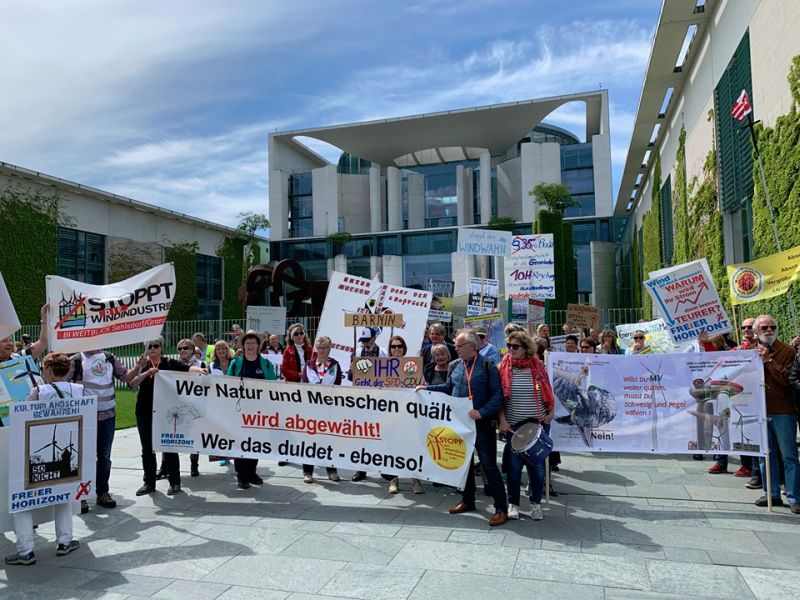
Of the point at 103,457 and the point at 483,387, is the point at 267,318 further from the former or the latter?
the point at 483,387

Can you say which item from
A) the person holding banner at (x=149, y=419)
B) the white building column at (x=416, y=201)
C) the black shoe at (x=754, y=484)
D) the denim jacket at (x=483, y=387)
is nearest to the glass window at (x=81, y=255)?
the white building column at (x=416, y=201)

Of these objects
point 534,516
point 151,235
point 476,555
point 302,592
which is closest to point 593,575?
point 476,555

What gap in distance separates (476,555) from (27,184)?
3868 centimetres

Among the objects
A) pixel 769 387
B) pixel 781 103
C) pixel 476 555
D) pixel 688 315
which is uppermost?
pixel 781 103

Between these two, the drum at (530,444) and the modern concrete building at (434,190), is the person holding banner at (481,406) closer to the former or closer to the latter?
the drum at (530,444)

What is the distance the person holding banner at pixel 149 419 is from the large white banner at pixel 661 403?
4386 mm

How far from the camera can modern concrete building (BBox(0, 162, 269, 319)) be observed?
36.7m

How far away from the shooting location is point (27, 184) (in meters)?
35.2

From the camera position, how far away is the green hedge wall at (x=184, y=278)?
46.1 metres

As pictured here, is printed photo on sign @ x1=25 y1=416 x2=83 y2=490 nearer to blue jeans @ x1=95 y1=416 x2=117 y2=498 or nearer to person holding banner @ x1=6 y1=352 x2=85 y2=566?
person holding banner @ x1=6 y1=352 x2=85 y2=566

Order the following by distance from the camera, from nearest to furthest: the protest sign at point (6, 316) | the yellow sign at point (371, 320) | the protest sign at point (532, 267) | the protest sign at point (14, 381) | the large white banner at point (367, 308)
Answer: the protest sign at point (14, 381), the protest sign at point (6, 316), the yellow sign at point (371, 320), the large white banner at point (367, 308), the protest sign at point (532, 267)

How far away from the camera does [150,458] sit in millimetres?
7086

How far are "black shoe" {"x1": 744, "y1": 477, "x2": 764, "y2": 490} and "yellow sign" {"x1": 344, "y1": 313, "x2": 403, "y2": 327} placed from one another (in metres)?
5.15

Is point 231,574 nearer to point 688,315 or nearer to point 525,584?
point 525,584
